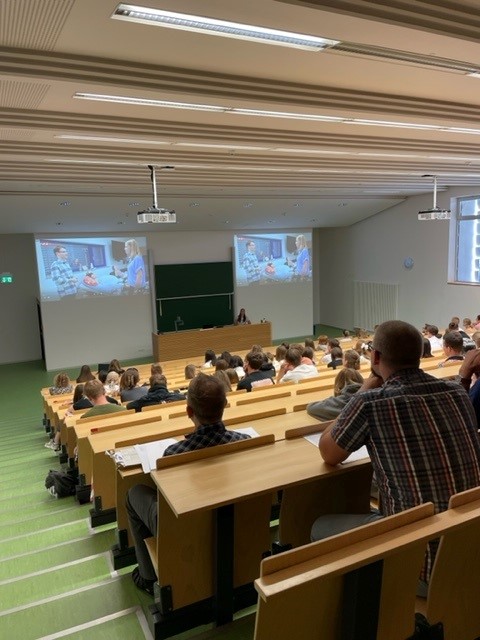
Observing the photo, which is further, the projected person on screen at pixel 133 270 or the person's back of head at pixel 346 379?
the projected person on screen at pixel 133 270

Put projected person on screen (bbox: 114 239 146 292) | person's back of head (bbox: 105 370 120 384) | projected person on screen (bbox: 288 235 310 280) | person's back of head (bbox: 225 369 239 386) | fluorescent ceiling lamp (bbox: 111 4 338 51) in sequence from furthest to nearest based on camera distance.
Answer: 1. projected person on screen (bbox: 288 235 310 280)
2. projected person on screen (bbox: 114 239 146 292)
3. person's back of head (bbox: 105 370 120 384)
4. person's back of head (bbox: 225 369 239 386)
5. fluorescent ceiling lamp (bbox: 111 4 338 51)

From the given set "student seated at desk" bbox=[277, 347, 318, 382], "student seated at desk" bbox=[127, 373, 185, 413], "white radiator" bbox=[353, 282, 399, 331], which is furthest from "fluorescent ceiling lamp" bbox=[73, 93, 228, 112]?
"white radiator" bbox=[353, 282, 399, 331]

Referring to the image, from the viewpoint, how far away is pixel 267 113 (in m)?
4.62

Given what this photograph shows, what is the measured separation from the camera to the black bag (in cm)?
439

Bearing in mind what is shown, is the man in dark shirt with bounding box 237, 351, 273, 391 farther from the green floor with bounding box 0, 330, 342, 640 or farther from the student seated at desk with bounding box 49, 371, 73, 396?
the student seated at desk with bounding box 49, 371, 73, 396

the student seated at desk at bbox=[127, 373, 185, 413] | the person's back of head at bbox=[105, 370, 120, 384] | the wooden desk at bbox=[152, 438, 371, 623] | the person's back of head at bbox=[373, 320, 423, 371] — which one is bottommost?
the person's back of head at bbox=[105, 370, 120, 384]

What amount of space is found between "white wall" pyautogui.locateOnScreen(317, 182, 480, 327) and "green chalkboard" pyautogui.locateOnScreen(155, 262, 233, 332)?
4.45 meters

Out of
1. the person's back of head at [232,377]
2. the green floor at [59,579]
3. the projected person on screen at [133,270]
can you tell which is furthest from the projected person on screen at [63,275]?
the green floor at [59,579]

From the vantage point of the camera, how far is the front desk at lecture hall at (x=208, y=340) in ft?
43.7

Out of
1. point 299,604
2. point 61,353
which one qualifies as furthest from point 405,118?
point 61,353

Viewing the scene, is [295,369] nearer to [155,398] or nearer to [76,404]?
[155,398]

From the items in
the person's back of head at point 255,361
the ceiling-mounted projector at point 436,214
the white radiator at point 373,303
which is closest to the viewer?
the person's back of head at point 255,361

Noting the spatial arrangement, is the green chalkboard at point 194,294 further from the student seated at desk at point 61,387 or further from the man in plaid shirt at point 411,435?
the man in plaid shirt at point 411,435

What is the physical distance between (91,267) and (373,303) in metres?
9.02
